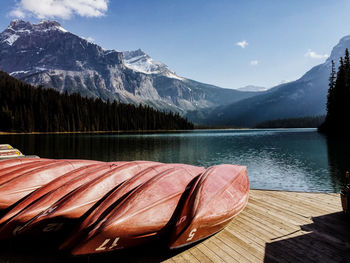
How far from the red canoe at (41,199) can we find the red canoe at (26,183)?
15.1 inches

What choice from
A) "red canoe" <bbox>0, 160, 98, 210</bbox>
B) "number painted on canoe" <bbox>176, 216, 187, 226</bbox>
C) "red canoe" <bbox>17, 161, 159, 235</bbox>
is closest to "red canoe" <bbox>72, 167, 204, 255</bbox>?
"number painted on canoe" <bbox>176, 216, 187, 226</bbox>

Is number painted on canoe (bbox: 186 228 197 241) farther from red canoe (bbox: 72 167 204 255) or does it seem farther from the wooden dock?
red canoe (bbox: 72 167 204 255)

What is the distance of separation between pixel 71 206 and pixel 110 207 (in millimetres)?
796

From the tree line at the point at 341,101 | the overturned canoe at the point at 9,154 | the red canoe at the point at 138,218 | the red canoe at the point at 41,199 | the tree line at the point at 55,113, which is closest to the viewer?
the red canoe at the point at 138,218

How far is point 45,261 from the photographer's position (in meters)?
3.56

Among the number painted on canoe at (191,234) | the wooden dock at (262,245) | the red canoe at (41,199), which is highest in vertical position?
the red canoe at (41,199)

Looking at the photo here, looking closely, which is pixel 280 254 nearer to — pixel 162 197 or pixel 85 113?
pixel 162 197

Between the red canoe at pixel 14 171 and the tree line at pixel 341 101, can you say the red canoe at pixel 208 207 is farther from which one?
the tree line at pixel 341 101

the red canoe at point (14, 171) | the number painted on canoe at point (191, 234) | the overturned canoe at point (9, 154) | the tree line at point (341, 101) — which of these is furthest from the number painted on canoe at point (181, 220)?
the tree line at point (341, 101)

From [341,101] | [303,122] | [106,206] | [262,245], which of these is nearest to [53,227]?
[106,206]

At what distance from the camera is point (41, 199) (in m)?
4.06

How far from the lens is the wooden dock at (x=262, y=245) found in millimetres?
3725

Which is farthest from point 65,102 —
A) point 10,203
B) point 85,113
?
point 10,203

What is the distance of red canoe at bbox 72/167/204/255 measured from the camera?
10.5 ft
